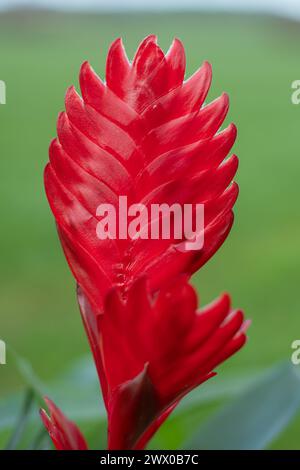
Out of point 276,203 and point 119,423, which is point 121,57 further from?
point 276,203

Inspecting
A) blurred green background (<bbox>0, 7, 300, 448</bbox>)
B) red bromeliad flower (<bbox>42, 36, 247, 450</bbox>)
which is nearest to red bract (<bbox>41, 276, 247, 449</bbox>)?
red bromeliad flower (<bbox>42, 36, 247, 450</bbox>)

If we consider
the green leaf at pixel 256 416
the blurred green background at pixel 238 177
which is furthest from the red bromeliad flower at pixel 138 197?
the blurred green background at pixel 238 177

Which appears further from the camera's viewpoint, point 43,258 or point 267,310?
point 43,258

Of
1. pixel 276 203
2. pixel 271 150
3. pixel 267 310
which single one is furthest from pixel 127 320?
pixel 271 150

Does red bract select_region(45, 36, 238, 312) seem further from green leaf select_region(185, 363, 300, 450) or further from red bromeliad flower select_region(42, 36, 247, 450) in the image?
green leaf select_region(185, 363, 300, 450)

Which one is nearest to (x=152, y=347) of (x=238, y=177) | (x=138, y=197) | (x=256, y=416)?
(x=138, y=197)

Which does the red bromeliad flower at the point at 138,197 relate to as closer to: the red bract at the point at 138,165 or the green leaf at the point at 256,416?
the red bract at the point at 138,165

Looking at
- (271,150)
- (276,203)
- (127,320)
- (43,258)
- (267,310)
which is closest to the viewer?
(127,320)
